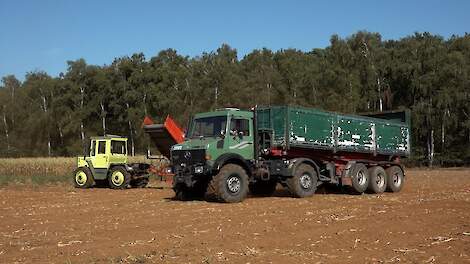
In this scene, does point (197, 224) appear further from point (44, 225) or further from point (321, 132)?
point (321, 132)

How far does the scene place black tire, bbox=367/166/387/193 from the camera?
19531mm

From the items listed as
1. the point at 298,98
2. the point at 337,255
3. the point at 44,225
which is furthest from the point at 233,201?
the point at 298,98

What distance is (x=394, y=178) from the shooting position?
2066 centimetres

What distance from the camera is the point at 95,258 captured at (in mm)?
7879

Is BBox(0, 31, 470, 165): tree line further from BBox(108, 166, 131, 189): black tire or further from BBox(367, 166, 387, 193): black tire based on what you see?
BBox(367, 166, 387, 193): black tire

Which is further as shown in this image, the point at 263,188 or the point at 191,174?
the point at 263,188

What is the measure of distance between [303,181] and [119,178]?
29.9 feet

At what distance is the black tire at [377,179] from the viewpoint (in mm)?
19531

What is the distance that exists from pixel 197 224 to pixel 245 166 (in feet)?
16.9

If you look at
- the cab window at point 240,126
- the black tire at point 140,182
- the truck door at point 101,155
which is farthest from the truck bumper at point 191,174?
the truck door at point 101,155

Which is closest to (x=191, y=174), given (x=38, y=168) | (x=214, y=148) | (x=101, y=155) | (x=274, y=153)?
(x=214, y=148)

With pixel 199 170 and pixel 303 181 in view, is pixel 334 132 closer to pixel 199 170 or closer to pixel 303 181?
pixel 303 181

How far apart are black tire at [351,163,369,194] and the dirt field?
2730mm

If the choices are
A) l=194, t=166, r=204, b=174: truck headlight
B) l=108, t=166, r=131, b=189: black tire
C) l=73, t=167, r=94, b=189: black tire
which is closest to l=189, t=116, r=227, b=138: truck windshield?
l=194, t=166, r=204, b=174: truck headlight
